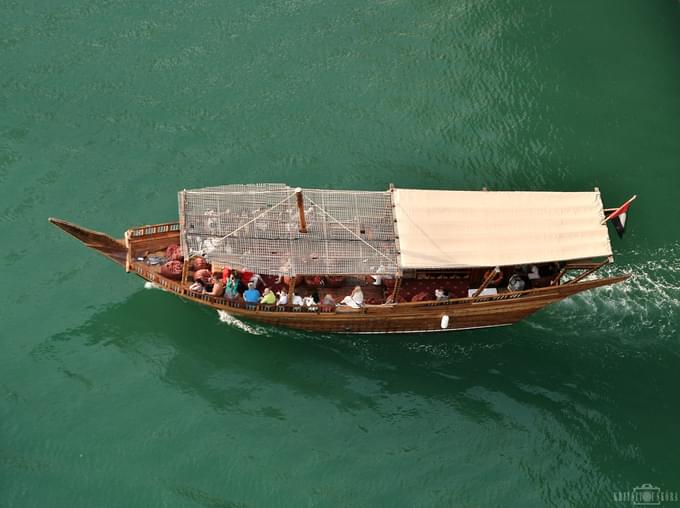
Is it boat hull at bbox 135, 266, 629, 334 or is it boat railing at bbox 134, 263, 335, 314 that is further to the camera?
boat hull at bbox 135, 266, 629, 334

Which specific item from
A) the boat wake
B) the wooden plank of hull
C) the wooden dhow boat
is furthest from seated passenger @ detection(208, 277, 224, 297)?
the boat wake

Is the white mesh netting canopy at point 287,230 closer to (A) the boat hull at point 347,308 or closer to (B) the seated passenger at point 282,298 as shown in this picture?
(B) the seated passenger at point 282,298

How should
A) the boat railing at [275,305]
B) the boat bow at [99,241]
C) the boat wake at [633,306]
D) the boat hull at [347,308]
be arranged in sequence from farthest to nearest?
the boat wake at [633,306] < the boat hull at [347,308] < the boat railing at [275,305] < the boat bow at [99,241]

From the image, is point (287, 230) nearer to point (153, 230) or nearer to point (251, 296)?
point (251, 296)

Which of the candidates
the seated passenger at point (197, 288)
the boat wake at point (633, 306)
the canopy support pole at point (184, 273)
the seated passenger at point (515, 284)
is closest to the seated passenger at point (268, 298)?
the seated passenger at point (197, 288)

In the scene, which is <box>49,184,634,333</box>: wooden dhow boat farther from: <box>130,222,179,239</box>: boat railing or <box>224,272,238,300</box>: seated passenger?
<box>224,272,238,300</box>: seated passenger

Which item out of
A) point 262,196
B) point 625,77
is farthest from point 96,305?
point 625,77
